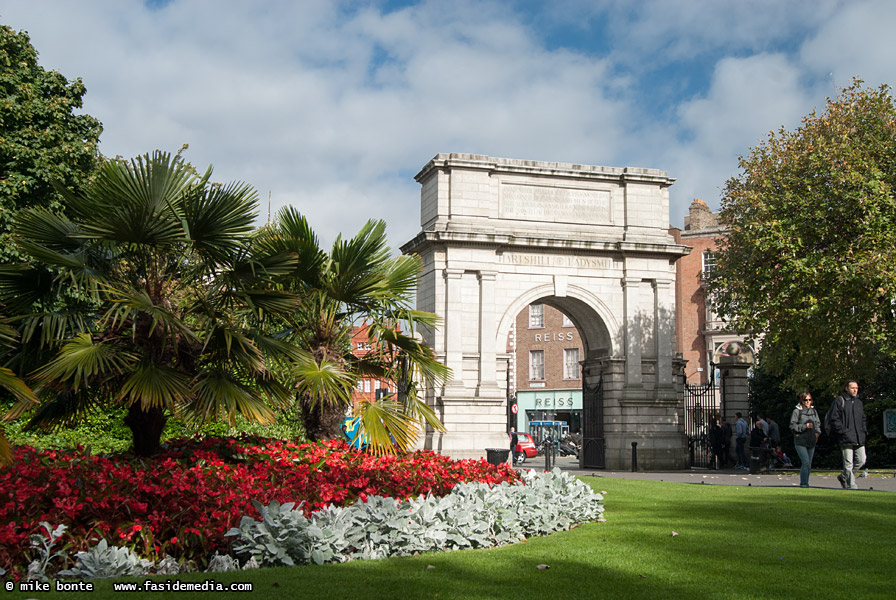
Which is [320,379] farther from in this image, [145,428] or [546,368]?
[546,368]

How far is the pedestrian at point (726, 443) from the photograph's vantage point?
2644 cm

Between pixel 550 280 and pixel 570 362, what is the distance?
26.6 meters

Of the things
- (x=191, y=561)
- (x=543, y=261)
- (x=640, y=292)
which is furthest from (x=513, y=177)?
(x=191, y=561)

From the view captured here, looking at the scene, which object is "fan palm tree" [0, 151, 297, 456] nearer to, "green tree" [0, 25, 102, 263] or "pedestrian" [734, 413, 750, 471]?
"green tree" [0, 25, 102, 263]

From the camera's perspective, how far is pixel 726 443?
2655 cm

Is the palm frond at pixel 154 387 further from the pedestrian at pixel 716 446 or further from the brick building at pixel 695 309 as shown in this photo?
the brick building at pixel 695 309

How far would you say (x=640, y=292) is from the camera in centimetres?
2677

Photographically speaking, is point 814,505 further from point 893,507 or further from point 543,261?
point 543,261

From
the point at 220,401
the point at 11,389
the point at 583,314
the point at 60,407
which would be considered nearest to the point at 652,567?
the point at 220,401

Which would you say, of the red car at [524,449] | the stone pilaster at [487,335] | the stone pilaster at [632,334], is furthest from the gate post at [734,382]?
the red car at [524,449]

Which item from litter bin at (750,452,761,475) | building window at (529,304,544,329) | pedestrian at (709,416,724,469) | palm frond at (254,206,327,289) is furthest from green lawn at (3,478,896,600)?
building window at (529,304,544,329)

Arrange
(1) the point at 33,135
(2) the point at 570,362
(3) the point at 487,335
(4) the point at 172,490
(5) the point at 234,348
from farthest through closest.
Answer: (2) the point at 570,362, (3) the point at 487,335, (1) the point at 33,135, (5) the point at 234,348, (4) the point at 172,490

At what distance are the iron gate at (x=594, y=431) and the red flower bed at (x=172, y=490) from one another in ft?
57.2

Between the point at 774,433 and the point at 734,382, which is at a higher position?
the point at 734,382
